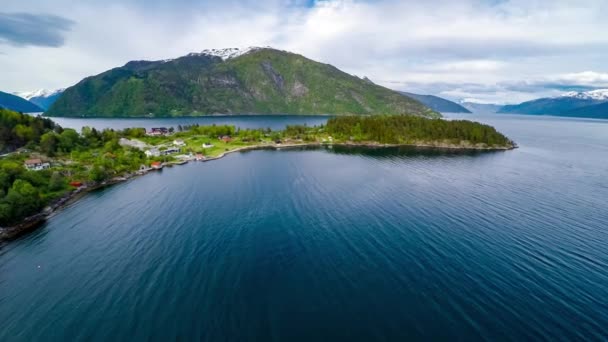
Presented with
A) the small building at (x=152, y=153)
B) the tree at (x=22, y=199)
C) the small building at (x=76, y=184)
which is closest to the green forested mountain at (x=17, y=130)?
the small building at (x=152, y=153)

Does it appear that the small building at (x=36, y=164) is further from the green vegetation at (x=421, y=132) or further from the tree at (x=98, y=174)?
the green vegetation at (x=421, y=132)

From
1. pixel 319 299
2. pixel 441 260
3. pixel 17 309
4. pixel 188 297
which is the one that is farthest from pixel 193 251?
pixel 441 260

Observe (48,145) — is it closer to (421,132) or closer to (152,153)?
(152,153)

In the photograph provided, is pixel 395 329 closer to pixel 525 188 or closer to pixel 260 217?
pixel 260 217

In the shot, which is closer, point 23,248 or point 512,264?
point 512,264

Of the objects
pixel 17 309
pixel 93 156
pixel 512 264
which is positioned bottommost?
pixel 17 309
